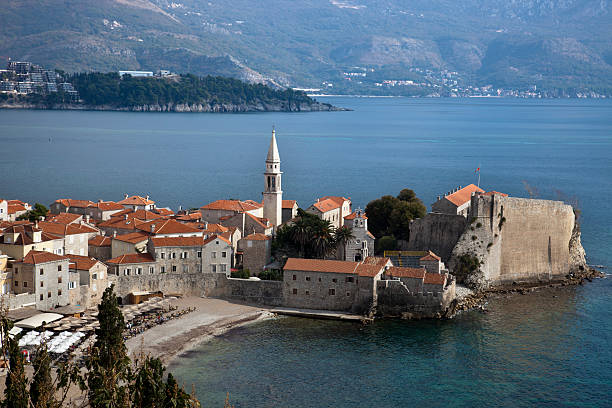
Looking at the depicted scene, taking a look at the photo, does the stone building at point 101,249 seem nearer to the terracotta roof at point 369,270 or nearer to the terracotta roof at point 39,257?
the terracotta roof at point 39,257

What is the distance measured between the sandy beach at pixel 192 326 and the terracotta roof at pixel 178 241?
3128 mm

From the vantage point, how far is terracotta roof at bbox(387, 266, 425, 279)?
142 feet

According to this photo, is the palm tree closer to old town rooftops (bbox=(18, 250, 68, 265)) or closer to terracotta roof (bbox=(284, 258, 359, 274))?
terracotta roof (bbox=(284, 258, 359, 274))

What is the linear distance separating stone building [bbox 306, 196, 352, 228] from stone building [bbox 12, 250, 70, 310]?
60.1 feet

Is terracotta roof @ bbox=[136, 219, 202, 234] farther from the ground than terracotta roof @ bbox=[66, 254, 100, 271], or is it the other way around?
terracotta roof @ bbox=[136, 219, 202, 234]

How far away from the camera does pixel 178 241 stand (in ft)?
151

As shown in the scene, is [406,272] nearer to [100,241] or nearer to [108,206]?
[100,241]

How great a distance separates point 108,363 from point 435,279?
20.8 meters

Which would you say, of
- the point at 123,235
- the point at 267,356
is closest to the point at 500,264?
the point at 267,356

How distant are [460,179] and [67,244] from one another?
6952cm

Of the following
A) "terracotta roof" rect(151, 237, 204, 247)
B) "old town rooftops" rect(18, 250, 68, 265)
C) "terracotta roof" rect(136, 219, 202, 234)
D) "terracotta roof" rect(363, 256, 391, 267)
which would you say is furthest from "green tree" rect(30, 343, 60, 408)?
"terracotta roof" rect(136, 219, 202, 234)

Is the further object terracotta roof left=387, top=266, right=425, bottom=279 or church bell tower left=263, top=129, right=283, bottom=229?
church bell tower left=263, top=129, right=283, bottom=229

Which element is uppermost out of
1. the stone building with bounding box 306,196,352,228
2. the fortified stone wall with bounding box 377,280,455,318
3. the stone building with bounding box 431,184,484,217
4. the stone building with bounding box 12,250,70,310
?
the stone building with bounding box 431,184,484,217

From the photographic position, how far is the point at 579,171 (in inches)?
4601
